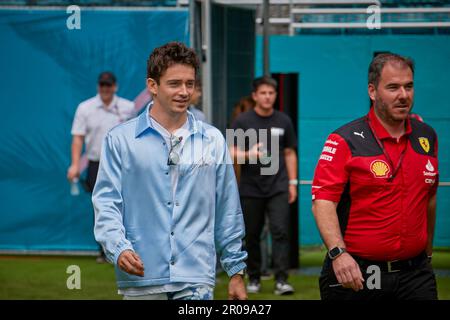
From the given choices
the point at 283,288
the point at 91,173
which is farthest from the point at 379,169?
the point at 91,173

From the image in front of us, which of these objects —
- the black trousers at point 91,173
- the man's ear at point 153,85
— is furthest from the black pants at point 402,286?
the black trousers at point 91,173

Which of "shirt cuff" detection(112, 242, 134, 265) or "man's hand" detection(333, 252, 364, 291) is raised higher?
"shirt cuff" detection(112, 242, 134, 265)

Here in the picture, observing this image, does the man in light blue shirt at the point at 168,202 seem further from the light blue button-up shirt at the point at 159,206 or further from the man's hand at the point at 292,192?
the man's hand at the point at 292,192

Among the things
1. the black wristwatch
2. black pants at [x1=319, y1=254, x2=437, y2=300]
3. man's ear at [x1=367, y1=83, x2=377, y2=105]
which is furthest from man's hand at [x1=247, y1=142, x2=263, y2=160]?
the black wristwatch

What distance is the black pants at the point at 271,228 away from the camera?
9344mm

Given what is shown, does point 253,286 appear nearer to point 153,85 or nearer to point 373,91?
point 373,91

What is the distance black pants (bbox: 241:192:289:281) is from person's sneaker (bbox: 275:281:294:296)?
4cm

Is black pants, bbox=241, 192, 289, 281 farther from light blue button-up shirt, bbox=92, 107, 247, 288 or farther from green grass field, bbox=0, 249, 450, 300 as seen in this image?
light blue button-up shirt, bbox=92, 107, 247, 288

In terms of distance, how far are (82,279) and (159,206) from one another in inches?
207

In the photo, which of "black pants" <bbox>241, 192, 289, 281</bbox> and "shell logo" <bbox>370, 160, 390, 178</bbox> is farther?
"black pants" <bbox>241, 192, 289, 281</bbox>

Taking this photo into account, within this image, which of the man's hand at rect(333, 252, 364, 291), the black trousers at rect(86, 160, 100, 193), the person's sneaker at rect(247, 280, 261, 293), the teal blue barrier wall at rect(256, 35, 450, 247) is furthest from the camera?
the black trousers at rect(86, 160, 100, 193)

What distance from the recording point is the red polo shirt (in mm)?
5281

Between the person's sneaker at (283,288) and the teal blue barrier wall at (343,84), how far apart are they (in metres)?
0.58

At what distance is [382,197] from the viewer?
529 centimetres
